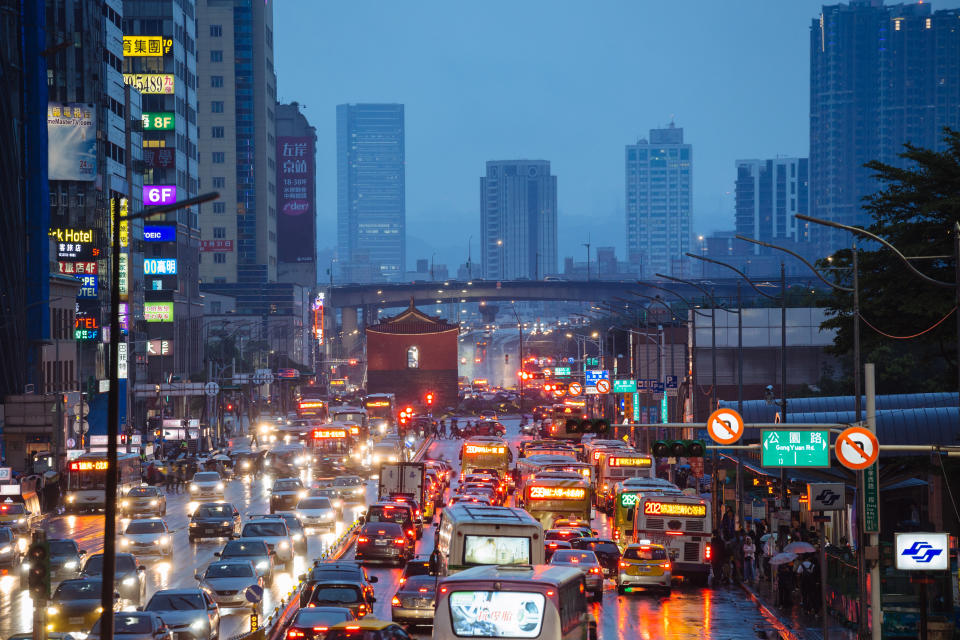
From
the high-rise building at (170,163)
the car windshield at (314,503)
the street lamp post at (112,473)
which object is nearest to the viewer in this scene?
the street lamp post at (112,473)

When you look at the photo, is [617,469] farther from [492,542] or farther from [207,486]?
[492,542]

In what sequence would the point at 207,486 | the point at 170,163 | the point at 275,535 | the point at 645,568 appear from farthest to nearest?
the point at 170,163, the point at 207,486, the point at 275,535, the point at 645,568

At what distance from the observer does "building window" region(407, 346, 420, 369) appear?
158688mm

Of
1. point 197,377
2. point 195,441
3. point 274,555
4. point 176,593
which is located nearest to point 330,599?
point 176,593

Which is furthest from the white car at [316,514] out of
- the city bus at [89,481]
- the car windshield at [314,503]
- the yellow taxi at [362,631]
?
the yellow taxi at [362,631]

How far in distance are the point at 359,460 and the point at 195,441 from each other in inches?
835

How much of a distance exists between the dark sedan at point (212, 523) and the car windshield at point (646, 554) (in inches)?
606

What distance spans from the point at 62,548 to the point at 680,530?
17263 millimetres

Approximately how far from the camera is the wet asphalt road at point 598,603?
3134cm

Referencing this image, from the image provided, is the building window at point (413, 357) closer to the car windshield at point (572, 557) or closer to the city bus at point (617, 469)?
the city bus at point (617, 469)

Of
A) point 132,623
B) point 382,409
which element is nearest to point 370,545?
point 132,623

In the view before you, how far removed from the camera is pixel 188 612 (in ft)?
87.2

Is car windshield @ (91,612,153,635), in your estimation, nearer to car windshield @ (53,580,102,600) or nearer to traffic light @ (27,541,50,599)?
traffic light @ (27,541,50,599)

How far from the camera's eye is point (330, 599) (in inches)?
1130
